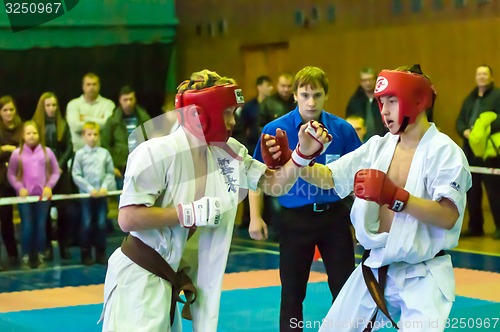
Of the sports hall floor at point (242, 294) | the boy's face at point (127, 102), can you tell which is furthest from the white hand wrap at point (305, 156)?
the boy's face at point (127, 102)

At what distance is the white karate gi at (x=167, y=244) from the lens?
12.7 feet

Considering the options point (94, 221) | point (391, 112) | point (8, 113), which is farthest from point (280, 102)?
point (391, 112)

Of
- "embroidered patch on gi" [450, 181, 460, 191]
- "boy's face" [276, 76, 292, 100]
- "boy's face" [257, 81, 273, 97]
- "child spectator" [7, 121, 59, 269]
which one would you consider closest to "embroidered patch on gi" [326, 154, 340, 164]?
"embroidered patch on gi" [450, 181, 460, 191]

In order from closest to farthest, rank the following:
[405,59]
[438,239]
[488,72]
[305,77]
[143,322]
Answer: [143,322] < [438,239] < [305,77] < [488,72] < [405,59]

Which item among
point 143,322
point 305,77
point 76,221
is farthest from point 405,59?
point 143,322

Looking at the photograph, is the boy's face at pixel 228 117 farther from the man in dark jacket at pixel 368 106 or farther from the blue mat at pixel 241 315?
the man in dark jacket at pixel 368 106

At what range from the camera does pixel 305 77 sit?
534 centimetres

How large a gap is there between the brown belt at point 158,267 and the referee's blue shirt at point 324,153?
1.46 m

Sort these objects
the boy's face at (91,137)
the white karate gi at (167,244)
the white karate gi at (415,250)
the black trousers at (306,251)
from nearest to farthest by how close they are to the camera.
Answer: the white karate gi at (167,244)
the white karate gi at (415,250)
the black trousers at (306,251)
the boy's face at (91,137)

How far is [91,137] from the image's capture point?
928 cm

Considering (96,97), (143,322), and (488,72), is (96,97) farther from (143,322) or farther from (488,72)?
(143,322)

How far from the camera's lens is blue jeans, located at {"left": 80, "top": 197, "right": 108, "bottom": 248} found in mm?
9414

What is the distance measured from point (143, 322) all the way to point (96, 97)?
6.52 meters

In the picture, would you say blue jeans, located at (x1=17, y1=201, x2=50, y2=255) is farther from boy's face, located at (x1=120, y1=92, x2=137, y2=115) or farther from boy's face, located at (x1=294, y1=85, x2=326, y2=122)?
boy's face, located at (x1=294, y1=85, x2=326, y2=122)
